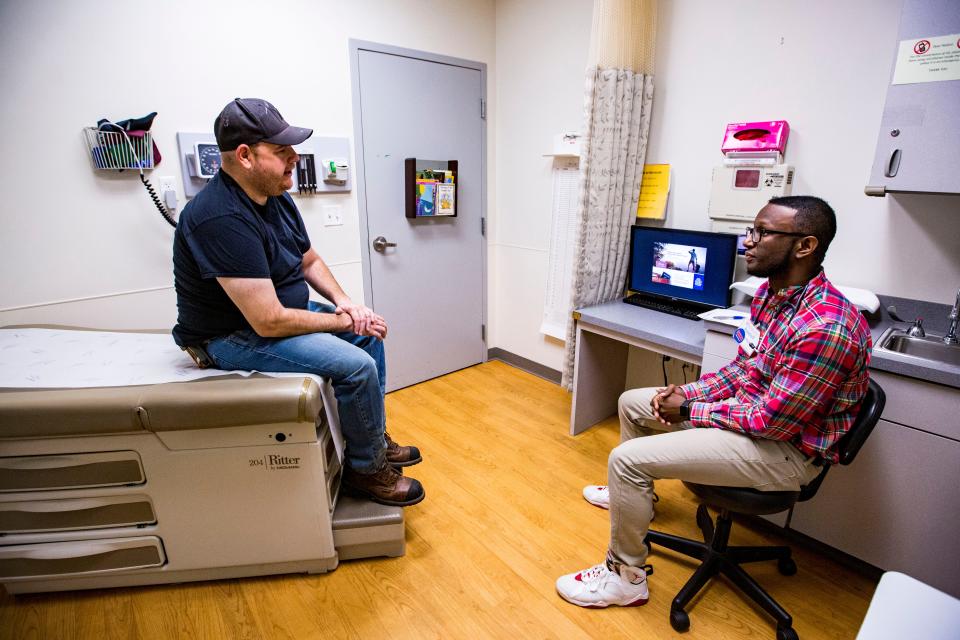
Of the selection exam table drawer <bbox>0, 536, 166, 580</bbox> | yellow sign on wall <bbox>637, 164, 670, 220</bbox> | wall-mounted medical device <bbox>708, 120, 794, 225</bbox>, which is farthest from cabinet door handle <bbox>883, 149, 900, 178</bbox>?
exam table drawer <bbox>0, 536, 166, 580</bbox>

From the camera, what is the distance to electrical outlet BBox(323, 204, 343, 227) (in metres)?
2.72

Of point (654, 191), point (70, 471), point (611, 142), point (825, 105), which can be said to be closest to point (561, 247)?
point (654, 191)

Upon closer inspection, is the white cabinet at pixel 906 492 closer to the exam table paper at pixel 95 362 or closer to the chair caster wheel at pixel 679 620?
the chair caster wheel at pixel 679 620

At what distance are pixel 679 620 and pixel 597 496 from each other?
0.63 meters

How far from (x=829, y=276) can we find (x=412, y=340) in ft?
7.55

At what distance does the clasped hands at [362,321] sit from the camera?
1.83 meters

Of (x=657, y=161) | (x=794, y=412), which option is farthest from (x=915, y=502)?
(x=657, y=161)

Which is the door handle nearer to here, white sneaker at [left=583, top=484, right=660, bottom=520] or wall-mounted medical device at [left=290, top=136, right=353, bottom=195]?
wall-mounted medical device at [left=290, top=136, right=353, bottom=195]

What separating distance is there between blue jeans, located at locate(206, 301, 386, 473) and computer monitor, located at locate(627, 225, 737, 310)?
5.34 feet

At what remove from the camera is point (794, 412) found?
1354 mm

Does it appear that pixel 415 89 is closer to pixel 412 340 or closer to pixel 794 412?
pixel 412 340

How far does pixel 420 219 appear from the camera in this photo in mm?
3094

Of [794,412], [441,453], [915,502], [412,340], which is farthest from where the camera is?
[412,340]

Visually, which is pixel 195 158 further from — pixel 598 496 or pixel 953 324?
pixel 953 324
